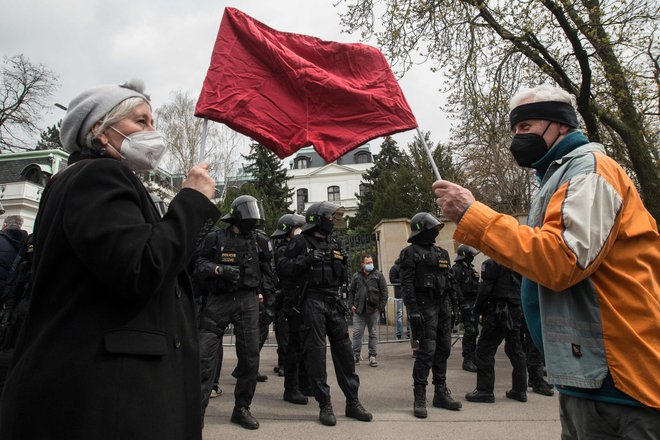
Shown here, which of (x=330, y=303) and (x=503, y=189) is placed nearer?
(x=330, y=303)

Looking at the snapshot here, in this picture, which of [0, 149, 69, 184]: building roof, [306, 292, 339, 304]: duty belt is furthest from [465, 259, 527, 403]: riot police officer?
[0, 149, 69, 184]: building roof

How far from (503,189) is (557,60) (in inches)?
684

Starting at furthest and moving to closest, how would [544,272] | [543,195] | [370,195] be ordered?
[370,195] < [543,195] < [544,272]

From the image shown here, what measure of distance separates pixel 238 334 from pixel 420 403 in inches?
88.6

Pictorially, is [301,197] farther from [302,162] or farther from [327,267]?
[327,267]

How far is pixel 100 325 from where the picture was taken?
4.90 feet

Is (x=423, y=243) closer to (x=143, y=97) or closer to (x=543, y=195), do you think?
(x=543, y=195)

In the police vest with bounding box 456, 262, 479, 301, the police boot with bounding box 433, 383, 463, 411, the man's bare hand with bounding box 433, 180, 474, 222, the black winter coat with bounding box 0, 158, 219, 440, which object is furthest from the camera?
the police vest with bounding box 456, 262, 479, 301

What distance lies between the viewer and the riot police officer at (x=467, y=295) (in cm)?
870

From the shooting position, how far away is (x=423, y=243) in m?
7.02

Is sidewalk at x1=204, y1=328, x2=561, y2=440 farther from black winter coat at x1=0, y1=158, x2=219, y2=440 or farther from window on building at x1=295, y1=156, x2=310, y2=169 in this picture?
window on building at x1=295, y1=156, x2=310, y2=169

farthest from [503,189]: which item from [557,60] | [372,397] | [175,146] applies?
[372,397]

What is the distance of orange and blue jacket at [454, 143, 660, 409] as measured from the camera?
5.99 feet

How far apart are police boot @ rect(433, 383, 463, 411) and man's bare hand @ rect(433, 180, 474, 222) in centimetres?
449
